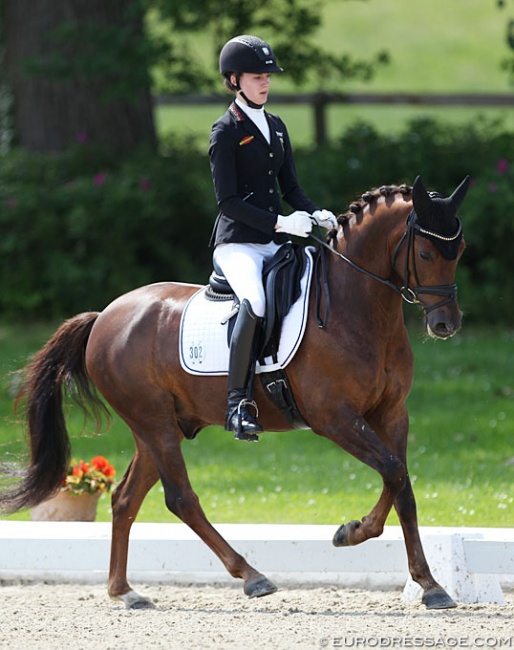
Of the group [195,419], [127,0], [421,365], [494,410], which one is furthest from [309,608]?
[127,0]

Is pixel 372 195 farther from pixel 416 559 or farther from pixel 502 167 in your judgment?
pixel 502 167

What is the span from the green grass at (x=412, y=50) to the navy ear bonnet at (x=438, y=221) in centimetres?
2179

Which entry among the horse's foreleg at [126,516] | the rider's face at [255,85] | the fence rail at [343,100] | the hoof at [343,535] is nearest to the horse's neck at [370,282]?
the rider's face at [255,85]

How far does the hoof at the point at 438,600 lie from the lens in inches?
213

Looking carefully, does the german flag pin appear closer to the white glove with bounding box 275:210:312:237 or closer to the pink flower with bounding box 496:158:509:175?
the white glove with bounding box 275:210:312:237

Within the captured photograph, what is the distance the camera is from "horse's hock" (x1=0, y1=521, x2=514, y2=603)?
18.4 feet

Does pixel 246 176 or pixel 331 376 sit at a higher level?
pixel 246 176

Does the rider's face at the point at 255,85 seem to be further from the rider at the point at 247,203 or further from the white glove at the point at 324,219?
the white glove at the point at 324,219

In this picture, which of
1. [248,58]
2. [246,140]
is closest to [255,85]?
[248,58]

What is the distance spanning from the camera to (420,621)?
5203mm

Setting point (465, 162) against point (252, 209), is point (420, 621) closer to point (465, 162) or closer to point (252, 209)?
point (252, 209)

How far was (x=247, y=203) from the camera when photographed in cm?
565

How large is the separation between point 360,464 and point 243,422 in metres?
3.79

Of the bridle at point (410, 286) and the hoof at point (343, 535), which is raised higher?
the bridle at point (410, 286)
